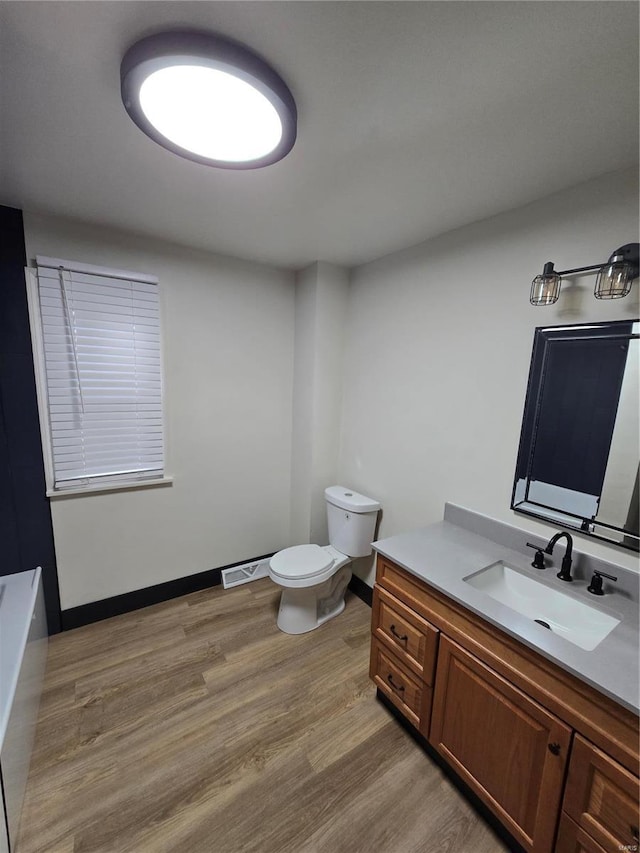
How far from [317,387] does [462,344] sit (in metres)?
1.03

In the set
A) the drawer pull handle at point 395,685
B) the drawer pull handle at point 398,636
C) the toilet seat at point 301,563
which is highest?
the drawer pull handle at point 398,636

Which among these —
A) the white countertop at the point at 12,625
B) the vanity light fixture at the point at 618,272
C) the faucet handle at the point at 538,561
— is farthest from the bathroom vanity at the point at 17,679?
→ the vanity light fixture at the point at 618,272

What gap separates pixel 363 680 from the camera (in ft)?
5.90

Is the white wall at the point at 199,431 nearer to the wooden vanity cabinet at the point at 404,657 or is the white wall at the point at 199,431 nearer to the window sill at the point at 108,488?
the window sill at the point at 108,488

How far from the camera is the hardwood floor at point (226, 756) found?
1.18 meters

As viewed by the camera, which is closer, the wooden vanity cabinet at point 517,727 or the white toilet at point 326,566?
the wooden vanity cabinet at point 517,727

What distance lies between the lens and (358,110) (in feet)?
3.29

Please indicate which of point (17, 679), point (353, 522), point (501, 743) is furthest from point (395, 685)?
point (17, 679)

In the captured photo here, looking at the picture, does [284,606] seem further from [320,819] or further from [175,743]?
[320,819]

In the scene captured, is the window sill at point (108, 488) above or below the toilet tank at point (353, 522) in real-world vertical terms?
above

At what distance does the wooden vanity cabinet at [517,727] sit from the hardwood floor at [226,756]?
226 mm

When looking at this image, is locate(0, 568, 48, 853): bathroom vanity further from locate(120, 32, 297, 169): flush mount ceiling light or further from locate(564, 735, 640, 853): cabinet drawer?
locate(120, 32, 297, 169): flush mount ceiling light

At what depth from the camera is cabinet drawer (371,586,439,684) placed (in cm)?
135

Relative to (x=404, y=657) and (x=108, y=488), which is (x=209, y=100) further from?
(x=404, y=657)
